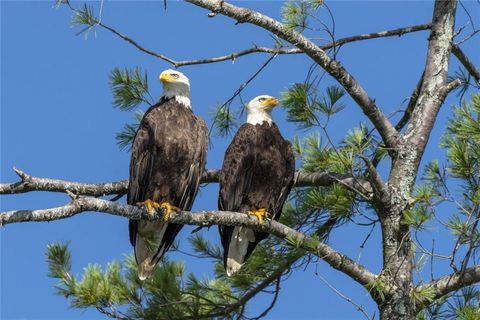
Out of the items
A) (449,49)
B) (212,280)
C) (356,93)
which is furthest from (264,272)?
(449,49)

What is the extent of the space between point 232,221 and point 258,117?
5.08 ft

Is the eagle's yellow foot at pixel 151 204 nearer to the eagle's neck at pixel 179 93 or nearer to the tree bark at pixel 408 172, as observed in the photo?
the eagle's neck at pixel 179 93

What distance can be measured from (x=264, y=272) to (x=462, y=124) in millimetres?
1608

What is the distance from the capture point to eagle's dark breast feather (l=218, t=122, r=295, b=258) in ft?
21.0

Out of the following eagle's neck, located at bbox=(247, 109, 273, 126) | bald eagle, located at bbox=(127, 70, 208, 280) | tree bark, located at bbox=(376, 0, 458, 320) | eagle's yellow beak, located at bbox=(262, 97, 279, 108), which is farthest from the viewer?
eagle's yellow beak, located at bbox=(262, 97, 279, 108)

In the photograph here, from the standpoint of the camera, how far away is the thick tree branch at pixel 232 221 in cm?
471

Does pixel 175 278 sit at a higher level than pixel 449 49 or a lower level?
lower

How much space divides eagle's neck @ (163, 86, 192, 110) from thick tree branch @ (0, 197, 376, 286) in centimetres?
113

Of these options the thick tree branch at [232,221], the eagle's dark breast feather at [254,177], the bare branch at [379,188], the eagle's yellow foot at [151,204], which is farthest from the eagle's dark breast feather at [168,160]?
the bare branch at [379,188]

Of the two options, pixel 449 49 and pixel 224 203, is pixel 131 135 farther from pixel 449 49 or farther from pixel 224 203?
pixel 449 49

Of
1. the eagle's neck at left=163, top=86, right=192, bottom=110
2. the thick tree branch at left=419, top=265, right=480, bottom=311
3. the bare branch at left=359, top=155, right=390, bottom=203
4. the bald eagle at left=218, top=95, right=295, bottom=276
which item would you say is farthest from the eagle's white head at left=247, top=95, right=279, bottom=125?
the thick tree branch at left=419, top=265, right=480, bottom=311

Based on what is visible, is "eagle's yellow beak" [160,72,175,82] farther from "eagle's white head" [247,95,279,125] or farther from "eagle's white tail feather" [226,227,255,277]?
"eagle's white tail feather" [226,227,255,277]

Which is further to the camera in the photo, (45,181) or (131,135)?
(131,135)

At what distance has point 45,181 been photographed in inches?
206
